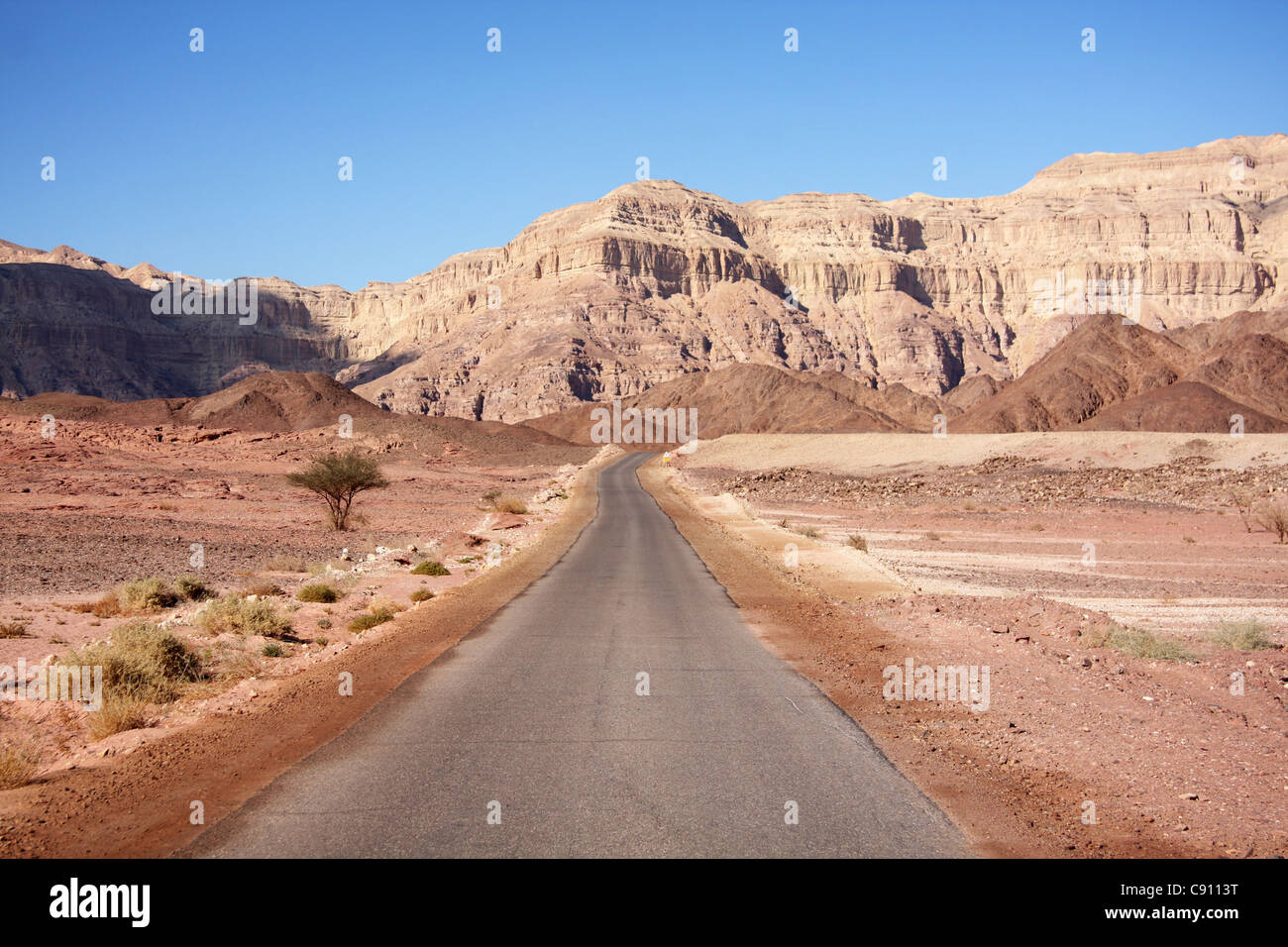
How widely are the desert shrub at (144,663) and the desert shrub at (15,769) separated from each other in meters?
2.24

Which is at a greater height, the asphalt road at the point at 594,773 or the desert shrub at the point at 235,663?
the asphalt road at the point at 594,773

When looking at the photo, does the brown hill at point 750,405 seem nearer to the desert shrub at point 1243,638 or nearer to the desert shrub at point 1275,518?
the desert shrub at point 1275,518

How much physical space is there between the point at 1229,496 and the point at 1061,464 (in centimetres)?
1634

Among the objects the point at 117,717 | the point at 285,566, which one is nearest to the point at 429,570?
the point at 285,566

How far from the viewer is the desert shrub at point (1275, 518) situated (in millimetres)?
33219

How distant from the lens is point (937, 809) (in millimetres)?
6688

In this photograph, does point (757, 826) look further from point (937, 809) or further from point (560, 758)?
point (560, 758)

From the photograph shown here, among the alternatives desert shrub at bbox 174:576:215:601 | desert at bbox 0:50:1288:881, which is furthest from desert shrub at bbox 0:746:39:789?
desert shrub at bbox 174:576:215:601

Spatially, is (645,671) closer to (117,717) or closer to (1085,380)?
(117,717)

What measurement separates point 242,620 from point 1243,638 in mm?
15806

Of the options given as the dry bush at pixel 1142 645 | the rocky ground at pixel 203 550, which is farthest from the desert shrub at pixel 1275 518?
the rocky ground at pixel 203 550

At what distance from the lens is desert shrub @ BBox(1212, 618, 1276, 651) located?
13625mm

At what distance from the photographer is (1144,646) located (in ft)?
42.2
